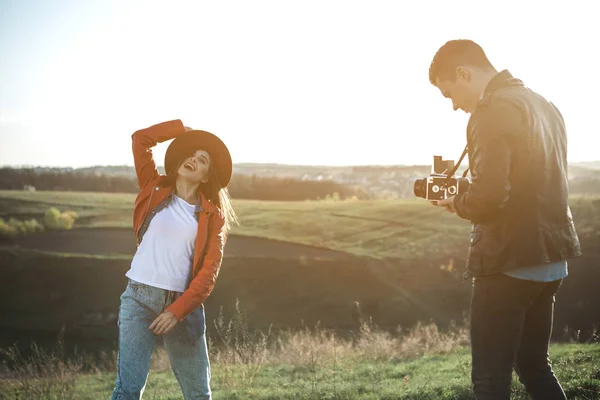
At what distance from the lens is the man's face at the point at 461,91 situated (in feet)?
8.27

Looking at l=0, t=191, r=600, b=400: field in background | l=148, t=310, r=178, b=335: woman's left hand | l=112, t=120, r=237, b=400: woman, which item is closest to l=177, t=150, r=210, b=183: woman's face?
l=112, t=120, r=237, b=400: woman

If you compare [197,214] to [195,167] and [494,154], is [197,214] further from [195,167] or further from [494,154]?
[494,154]

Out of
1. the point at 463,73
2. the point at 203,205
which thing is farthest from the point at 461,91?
the point at 203,205

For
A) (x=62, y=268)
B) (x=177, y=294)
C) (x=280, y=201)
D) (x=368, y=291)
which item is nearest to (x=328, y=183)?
(x=280, y=201)

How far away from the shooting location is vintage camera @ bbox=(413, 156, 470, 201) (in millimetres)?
2609

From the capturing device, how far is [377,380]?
21.3 feet

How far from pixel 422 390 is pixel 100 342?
2504 cm

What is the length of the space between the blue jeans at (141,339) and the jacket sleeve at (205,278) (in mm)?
104

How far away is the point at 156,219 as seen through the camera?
10.1 ft

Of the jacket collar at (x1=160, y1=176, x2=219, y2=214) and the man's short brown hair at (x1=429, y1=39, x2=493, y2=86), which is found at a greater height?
the man's short brown hair at (x1=429, y1=39, x2=493, y2=86)

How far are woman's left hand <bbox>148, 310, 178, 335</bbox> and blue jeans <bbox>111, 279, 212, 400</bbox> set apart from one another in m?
0.09

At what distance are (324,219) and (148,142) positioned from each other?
35.5 meters

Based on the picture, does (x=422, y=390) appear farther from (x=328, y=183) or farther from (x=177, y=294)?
(x=328, y=183)

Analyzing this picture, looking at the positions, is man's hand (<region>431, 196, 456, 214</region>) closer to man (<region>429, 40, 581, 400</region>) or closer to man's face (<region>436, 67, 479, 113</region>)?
man (<region>429, 40, 581, 400</region>)
